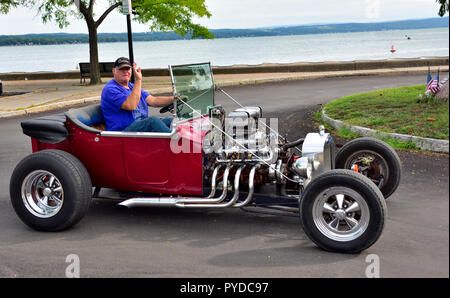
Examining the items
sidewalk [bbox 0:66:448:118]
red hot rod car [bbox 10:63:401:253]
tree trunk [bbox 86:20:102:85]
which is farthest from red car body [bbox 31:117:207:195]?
tree trunk [bbox 86:20:102:85]

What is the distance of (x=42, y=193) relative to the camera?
210 inches

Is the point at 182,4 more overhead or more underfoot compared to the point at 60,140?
more overhead

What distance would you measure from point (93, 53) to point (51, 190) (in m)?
17.2

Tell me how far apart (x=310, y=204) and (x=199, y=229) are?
4.21 ft

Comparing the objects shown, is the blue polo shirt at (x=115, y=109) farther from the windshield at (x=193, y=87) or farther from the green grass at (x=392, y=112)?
the green grass at (x=392, y=112)

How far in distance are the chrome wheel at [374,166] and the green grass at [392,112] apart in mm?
2221

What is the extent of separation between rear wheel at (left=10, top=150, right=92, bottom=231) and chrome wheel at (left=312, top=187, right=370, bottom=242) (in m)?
2.26

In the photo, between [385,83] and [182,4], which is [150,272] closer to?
[385,83]

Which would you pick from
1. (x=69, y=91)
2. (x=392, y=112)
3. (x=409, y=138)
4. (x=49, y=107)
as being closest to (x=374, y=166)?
(x=409, y=138)

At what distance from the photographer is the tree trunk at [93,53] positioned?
21422 mm

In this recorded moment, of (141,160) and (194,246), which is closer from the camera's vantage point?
(194,246)

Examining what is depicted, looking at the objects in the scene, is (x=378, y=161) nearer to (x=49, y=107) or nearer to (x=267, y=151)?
(x=267, y=151)

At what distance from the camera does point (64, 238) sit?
5.00 m
